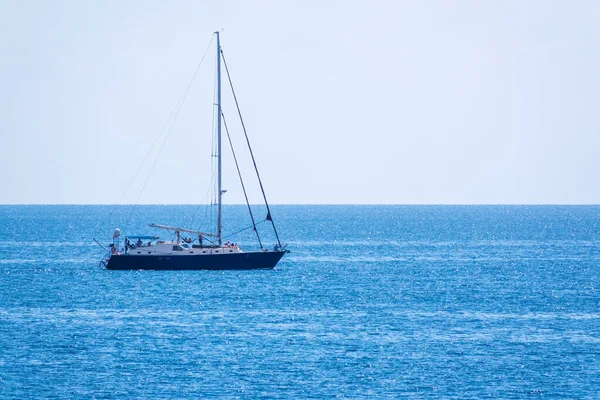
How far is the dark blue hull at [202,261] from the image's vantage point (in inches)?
3435

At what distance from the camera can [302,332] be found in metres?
59.4

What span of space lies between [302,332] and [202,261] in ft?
94.5

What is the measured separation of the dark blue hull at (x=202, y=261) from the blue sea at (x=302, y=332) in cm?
81

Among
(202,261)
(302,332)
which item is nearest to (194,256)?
(202,261)

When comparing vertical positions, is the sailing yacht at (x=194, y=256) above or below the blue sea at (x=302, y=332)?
above

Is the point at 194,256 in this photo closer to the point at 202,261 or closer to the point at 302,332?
the point at 202,261

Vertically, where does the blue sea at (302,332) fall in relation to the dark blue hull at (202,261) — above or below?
below

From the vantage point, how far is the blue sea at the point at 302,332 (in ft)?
154

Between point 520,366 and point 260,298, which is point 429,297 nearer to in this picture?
point 260,298

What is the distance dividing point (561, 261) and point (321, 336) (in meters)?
58.6

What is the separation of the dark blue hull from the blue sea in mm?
814

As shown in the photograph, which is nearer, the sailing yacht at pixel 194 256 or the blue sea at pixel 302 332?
the blue sea at pixel 302 332

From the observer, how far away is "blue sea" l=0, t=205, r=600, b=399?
46.8m

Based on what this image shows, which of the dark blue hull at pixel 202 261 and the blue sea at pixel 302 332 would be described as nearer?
the blue sea at pixel 302 332
